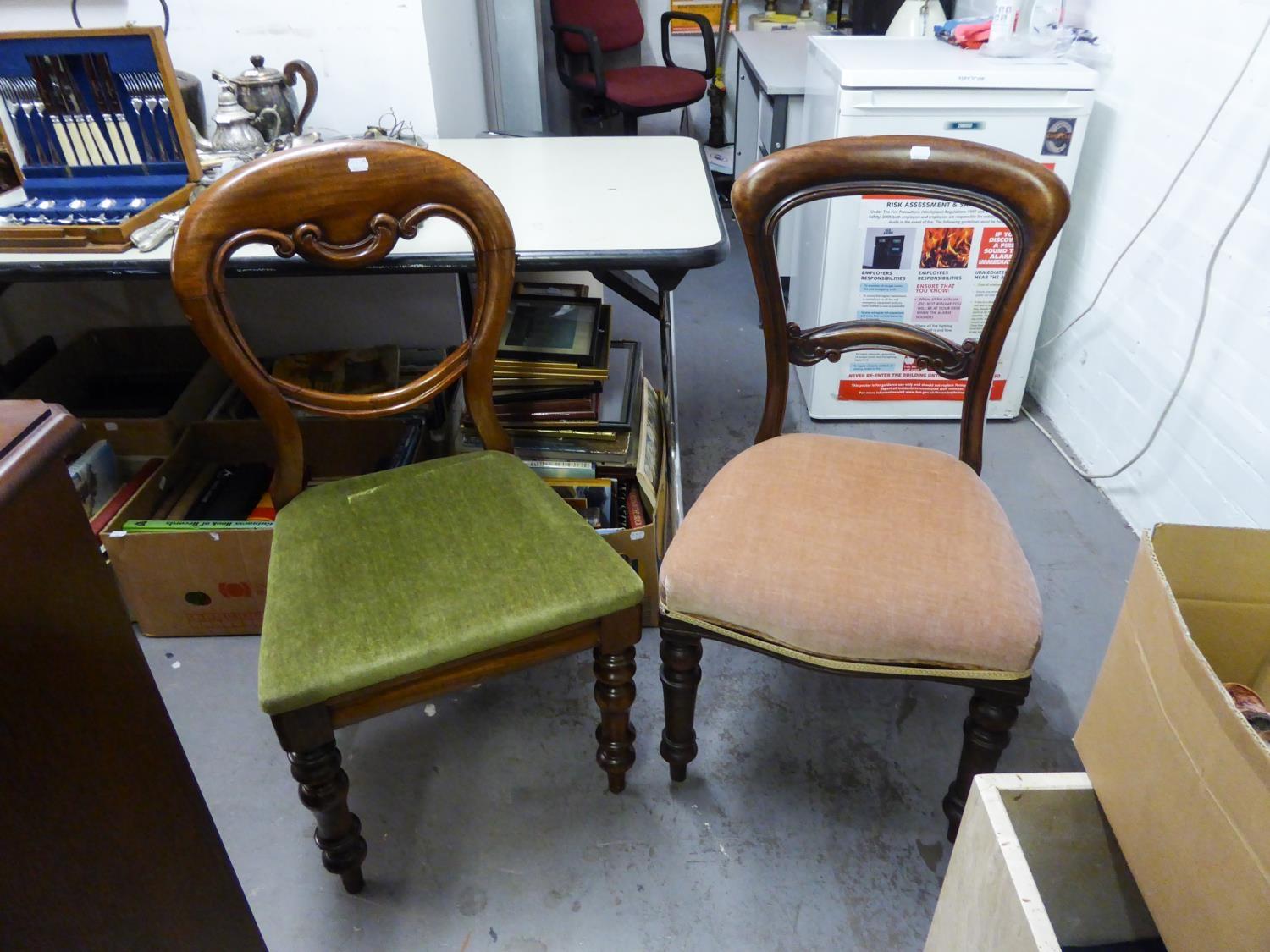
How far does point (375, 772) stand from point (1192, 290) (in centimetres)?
175

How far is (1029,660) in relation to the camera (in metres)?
0.96

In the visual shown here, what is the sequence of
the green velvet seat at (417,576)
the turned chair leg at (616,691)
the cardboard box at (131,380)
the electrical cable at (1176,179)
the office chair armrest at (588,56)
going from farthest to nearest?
1. the office chair armrest at (588,56)
2. the cardboard box at (131,380)
3. the electrical cable at (1176,179)
4. the turned chair leg at (616,691)
5. the green velvet seat at (417,576)

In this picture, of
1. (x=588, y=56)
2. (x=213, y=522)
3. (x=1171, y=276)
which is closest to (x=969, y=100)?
(x=1171, y=276)

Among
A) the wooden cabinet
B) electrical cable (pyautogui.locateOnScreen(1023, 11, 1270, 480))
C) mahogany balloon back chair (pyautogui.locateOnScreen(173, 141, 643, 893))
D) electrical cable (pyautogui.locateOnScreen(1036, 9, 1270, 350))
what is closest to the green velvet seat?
mahogany balloon back chair (pyautogui.locateOnScreen(173, 141, 643, 893))

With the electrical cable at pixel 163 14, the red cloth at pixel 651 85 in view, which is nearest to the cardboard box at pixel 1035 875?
the electrical cable at pixel 163 14

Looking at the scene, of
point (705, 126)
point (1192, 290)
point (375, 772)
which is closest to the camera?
point (375, 772)

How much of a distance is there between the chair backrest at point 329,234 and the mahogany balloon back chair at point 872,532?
37cm

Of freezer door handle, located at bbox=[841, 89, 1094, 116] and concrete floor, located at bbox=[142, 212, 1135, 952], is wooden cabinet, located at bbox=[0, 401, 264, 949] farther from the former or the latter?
freezer door handle, located at bbox=[841, 89, 1094, 116]

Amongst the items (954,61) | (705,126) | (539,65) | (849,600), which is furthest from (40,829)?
(705,126)

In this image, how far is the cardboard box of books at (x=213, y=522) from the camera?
1446 mm

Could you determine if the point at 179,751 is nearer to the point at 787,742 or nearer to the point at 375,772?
the point at 375,772

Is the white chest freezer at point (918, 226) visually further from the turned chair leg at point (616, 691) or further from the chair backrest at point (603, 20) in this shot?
the chair backrest at point (603, 20)

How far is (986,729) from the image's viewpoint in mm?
1043

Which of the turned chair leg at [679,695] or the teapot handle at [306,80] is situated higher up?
the teapot handle at [306,80]
